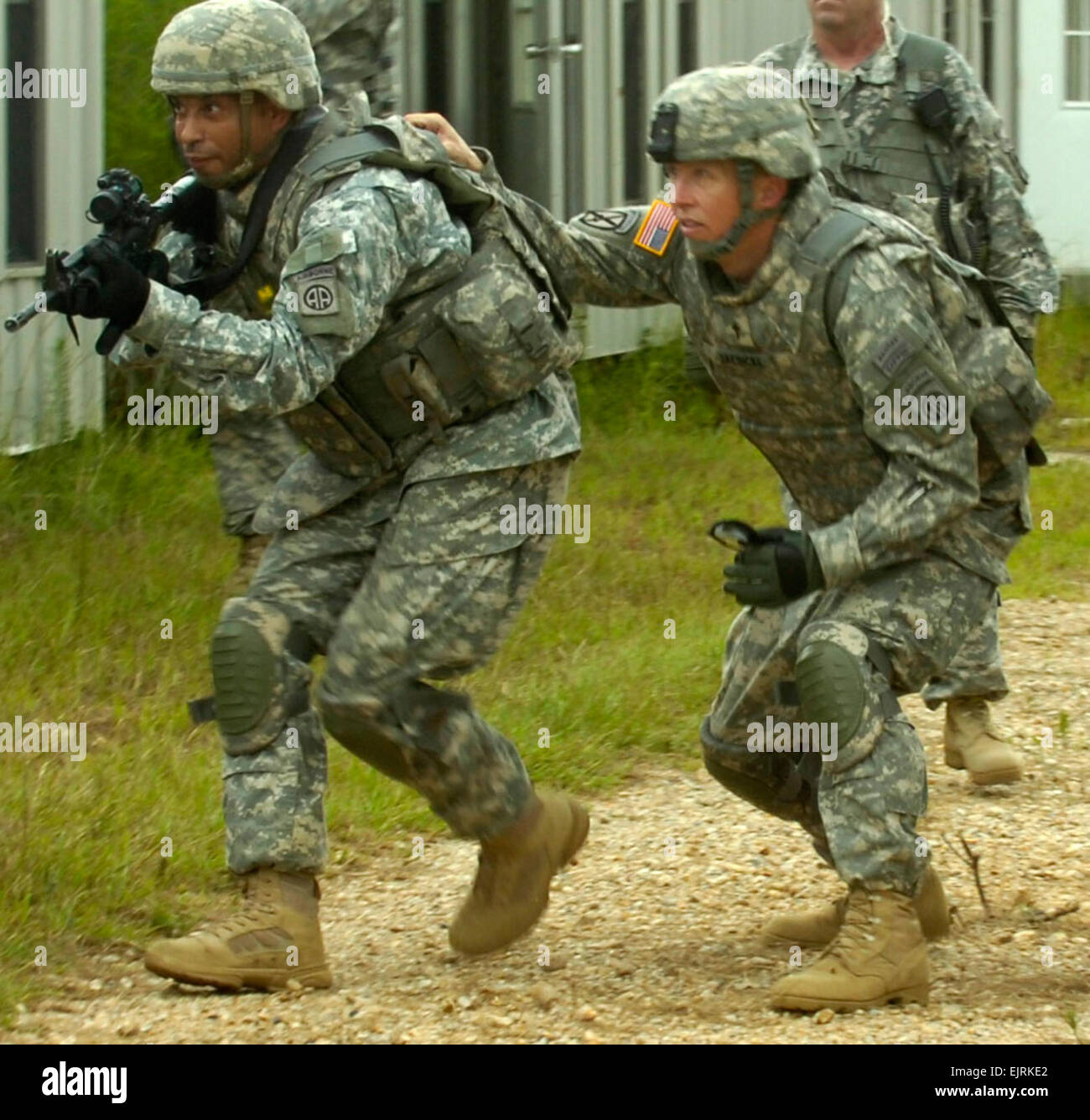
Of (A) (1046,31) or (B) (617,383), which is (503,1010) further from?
(A) (1046,31)

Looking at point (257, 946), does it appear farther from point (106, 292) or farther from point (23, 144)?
point (23, 144)

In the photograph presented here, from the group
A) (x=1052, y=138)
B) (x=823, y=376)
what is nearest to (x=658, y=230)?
(x=823, y=376)

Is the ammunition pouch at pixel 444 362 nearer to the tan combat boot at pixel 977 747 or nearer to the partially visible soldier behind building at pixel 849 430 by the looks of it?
the partially visible soldier behind building at pixel 849 430

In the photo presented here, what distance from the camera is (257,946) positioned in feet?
14.3

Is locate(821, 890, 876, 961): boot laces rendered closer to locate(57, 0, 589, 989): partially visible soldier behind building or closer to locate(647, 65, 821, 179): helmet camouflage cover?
locate(57, 0, 589, 989): partially visible soldier behind building

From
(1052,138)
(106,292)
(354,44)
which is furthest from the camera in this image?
(1052,138)

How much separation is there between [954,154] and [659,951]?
2.44m

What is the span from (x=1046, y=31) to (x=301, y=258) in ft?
41.7

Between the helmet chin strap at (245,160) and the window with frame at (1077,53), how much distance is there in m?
12.6

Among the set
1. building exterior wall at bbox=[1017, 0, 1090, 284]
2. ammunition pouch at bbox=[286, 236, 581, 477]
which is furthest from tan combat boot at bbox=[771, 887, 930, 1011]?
building exterior wall at bbox=[1017, 0, 1090, 284]

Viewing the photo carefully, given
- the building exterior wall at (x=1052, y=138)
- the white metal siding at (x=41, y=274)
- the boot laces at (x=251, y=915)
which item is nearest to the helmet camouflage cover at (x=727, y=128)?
the boot laces at (x=251, y=915)

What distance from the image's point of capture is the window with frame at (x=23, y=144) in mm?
8328

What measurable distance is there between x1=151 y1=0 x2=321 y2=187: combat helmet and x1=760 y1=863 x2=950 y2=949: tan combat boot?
1.85 metres

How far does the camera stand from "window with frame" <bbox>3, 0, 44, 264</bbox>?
833 cm
